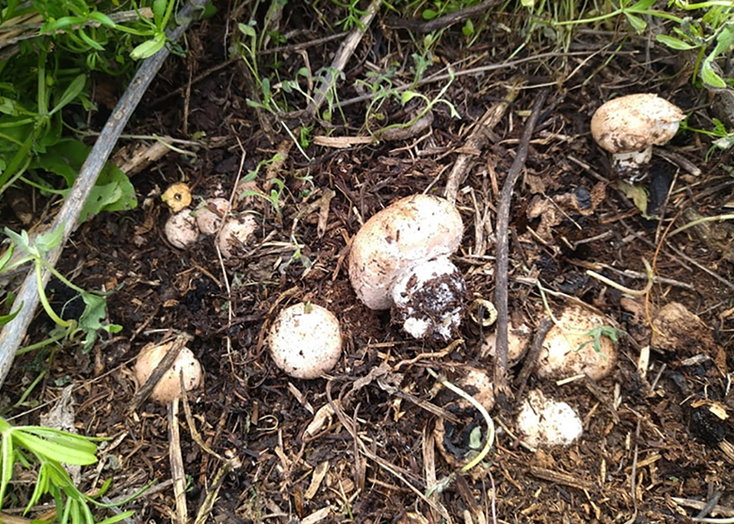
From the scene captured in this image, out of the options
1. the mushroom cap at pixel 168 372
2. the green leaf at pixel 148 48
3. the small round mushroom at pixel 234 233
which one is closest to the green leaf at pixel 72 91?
the green leaf at pixel 148 48

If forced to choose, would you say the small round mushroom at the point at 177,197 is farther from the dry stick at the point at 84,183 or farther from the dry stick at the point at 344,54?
the dry stick at the point at 344,54

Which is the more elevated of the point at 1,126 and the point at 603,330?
the point at 1,126

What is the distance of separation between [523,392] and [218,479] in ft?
3.90

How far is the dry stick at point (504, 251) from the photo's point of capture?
2.16 meters

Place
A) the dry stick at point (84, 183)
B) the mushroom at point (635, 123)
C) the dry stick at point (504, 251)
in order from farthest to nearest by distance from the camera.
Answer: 1. the mushroom at point (635, 123)
2. the dry stick at point (504, 251)
3. the dry stick at point (84, 183)

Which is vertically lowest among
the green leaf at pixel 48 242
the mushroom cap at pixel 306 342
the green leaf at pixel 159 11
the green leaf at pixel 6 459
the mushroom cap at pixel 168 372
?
the mushroom cap at pixel 168 372

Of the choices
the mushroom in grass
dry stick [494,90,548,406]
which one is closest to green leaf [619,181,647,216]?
dry stick [494,90,548,406]

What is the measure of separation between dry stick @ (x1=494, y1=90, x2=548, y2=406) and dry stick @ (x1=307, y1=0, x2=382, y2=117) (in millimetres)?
807

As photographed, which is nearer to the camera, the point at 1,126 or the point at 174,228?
the point at 1,126

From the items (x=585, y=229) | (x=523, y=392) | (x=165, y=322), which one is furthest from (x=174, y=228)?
(x=585, y=229)

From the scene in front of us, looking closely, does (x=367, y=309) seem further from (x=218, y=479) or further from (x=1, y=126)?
(x=1, y=126)

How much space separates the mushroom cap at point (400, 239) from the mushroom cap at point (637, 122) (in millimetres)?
741

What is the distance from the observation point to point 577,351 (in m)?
2.20

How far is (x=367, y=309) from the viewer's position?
2.32 m
